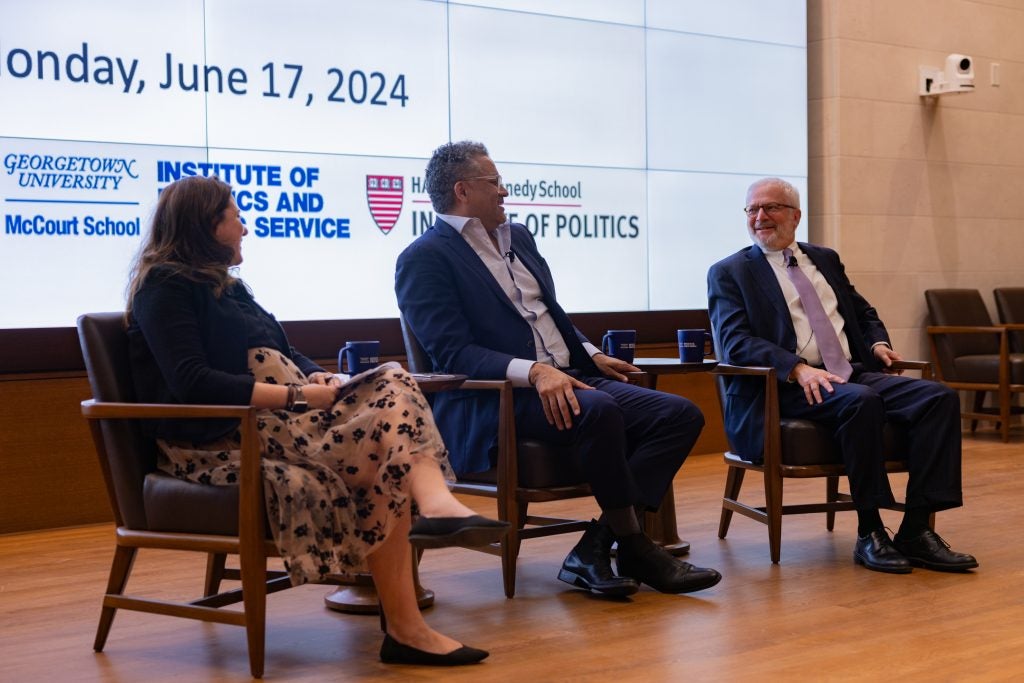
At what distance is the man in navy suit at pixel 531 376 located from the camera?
345 cm

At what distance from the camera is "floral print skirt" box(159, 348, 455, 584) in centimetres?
278

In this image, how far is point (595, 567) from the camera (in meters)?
3.50

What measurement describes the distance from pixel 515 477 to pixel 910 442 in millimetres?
1269

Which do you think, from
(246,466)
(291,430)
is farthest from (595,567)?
(246,466)

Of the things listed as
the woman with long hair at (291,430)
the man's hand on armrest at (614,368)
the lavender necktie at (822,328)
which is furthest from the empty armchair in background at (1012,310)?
the woman with long hair at (291,430)

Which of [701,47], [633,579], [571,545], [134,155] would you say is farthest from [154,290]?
[701,47]

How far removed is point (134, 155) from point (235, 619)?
106 inches

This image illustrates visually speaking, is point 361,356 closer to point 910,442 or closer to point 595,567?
point 595,567

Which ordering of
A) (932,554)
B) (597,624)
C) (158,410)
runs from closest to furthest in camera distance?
1. (158,410)
2. (597,624)
3. (932,554)

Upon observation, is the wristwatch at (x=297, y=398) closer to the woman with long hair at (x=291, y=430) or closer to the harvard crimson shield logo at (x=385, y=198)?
the woman with long hair at (x=291, y=430)

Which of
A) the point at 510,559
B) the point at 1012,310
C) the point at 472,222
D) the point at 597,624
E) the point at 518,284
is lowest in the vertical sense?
the point at 597,624

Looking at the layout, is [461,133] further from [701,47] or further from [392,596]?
[392,596]

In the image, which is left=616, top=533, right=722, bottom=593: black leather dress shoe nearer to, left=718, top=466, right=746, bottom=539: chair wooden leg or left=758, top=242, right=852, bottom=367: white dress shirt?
left=718, top=466, right=746, bottom=539: chair wooden leg

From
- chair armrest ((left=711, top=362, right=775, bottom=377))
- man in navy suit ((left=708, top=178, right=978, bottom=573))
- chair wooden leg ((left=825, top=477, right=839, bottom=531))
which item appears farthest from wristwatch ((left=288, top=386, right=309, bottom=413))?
chair wooden leg ((left=825, top=477, right=839, bottom=531))
